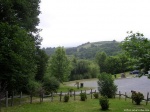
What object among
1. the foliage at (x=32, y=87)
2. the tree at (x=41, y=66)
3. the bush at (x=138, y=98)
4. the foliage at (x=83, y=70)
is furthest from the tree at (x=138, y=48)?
the foliage at (x=83, y=70)

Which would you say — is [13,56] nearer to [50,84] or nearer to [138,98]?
[138,98]

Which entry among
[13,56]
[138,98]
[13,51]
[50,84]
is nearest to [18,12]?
[13,51]

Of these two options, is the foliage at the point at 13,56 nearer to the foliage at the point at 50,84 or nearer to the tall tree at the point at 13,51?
the tall tree at the point at 13,51

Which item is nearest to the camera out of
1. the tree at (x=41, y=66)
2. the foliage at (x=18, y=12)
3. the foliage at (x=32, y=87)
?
the foliage at (x=18, y=12)

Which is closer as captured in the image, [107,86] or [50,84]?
[107,86]

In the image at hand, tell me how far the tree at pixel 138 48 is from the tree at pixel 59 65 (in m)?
40.9

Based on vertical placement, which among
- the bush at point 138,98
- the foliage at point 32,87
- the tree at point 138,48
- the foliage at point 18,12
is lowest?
the bush at point 138,98

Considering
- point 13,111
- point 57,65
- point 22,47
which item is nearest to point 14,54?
point 22,47

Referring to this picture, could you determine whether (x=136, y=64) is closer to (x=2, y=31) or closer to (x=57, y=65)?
(x=2, y=31)

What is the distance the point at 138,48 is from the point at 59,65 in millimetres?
42619

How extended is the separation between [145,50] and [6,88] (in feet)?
52.9

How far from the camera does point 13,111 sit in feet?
71.1

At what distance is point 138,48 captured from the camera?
17125mm

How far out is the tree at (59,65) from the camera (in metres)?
58.8
